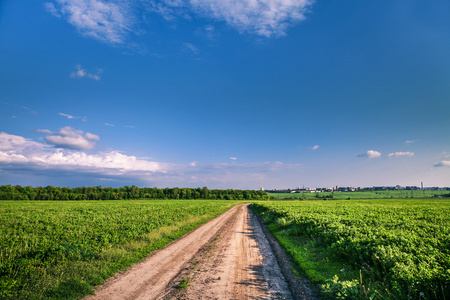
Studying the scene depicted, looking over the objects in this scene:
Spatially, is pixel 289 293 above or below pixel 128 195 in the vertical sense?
above

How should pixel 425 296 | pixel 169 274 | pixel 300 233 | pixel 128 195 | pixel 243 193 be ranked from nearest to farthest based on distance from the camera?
pixel 425 296, pixel 169 274, pixel 300 233, pixel 128 195, pixel 243 193

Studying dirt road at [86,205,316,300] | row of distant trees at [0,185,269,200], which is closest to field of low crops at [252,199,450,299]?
dirt road at [86,205,316,300]

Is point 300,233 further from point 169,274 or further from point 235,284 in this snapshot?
point 169,274

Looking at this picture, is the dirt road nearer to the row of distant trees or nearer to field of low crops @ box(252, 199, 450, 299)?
field of low crops @ box(252, 199, 450, 299)

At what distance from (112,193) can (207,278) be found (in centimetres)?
14778

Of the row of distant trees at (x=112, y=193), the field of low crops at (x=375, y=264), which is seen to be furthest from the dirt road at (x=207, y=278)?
the row of distant trees at (x=112, y=193)

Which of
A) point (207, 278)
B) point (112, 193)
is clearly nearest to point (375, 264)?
point (207, 278)

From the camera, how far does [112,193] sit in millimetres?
133500

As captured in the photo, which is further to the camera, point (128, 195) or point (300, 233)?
point (128, 195)

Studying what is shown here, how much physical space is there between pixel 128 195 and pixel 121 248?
468ft

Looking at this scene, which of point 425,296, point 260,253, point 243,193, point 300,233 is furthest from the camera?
point 243,193

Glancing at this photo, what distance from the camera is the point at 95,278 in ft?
27.5

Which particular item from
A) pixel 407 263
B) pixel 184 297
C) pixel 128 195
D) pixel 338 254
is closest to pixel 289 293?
pixel 184 297

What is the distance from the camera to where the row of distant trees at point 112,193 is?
110812 millimetres
